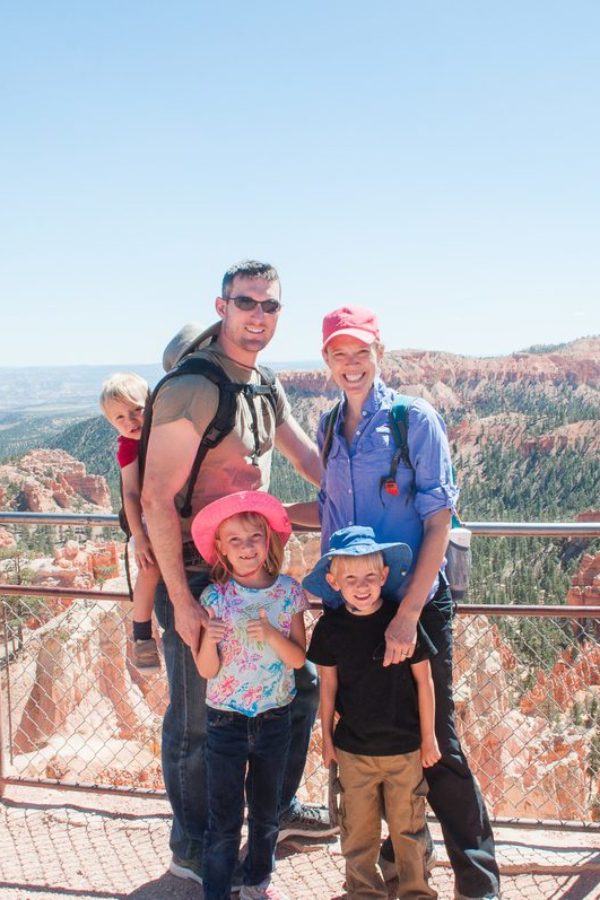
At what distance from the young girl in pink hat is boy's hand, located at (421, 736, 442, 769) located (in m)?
0.42

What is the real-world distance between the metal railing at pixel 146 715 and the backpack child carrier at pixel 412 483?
300 millimetres

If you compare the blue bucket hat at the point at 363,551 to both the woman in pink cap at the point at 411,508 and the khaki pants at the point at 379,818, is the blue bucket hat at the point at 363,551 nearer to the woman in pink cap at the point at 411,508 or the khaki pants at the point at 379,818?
the woman in pink cap at the point at 411,508

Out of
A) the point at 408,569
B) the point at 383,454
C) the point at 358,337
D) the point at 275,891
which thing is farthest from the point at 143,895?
the point at 358,337

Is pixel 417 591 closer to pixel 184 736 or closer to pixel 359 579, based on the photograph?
pixel 359 579

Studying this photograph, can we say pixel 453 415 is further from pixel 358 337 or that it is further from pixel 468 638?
pixel 358 337

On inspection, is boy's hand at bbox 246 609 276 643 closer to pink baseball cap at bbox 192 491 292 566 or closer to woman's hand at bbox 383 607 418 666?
pink baseball cap at bbox 192 491 292 566

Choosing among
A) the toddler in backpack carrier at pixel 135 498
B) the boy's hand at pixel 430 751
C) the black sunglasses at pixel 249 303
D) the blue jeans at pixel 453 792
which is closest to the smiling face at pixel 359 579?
the blue jeans at pixel 453 792

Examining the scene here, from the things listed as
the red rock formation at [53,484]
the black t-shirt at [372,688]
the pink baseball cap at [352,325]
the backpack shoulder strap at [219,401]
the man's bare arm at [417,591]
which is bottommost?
the red rock formation at [53,484]

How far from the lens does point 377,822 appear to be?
2.20m

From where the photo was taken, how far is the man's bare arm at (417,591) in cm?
203

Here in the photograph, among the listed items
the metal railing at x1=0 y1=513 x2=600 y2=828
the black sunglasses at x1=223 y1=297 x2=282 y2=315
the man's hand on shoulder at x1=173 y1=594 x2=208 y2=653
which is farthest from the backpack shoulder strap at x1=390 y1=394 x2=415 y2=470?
the man's hand on shoulder at x1=173 y1=594 x2=208 y2=653

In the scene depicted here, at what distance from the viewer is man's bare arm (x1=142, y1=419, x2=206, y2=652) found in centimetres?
217

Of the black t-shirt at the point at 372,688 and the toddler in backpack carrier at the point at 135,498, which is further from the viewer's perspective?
the toddler in backpack carrier at the point at 135,498

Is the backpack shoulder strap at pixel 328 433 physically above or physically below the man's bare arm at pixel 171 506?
above
